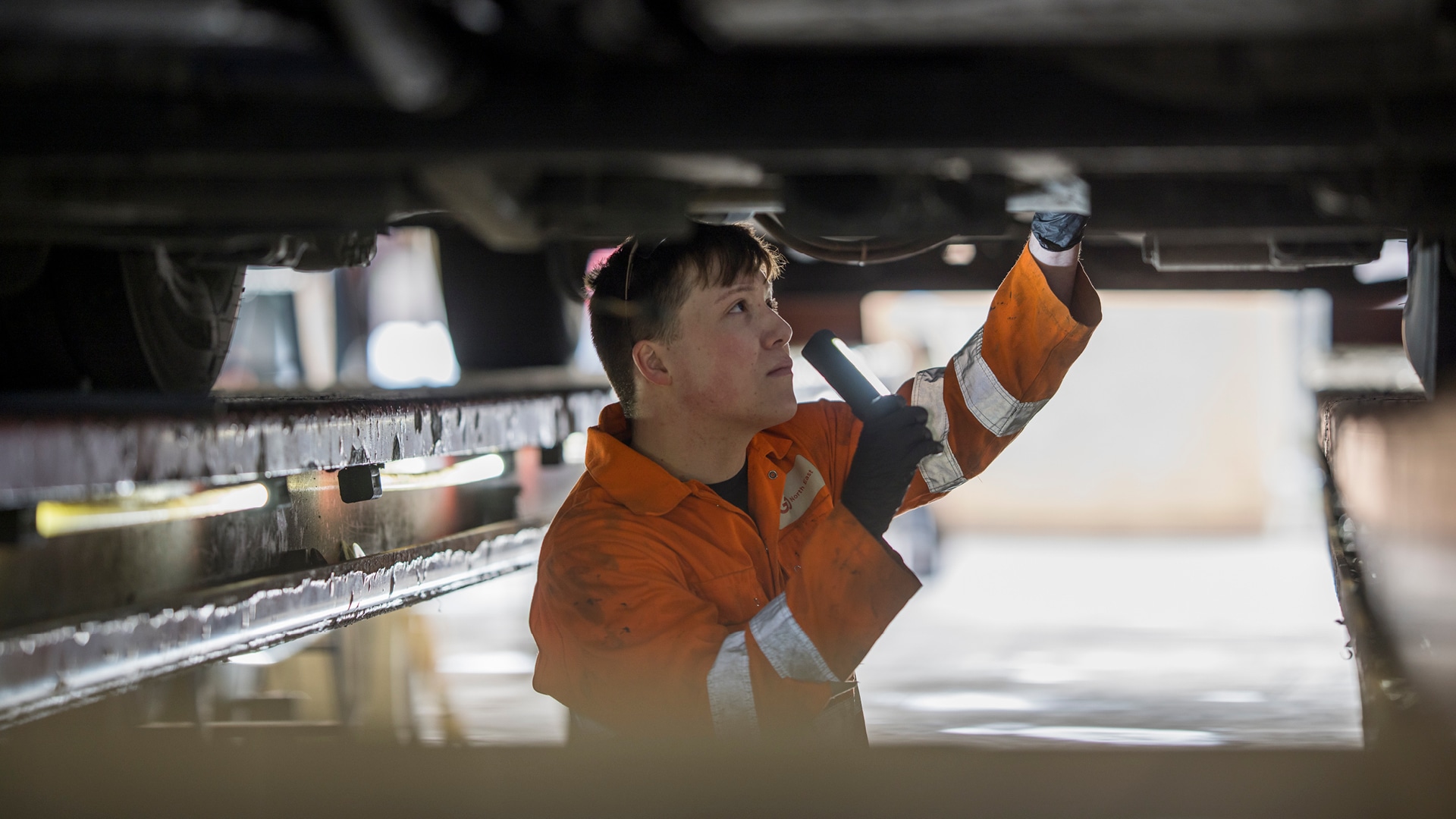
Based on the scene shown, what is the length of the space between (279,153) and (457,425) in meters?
0.87

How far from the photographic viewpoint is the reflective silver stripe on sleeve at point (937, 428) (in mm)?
2096

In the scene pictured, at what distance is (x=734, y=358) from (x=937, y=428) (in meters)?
0.36

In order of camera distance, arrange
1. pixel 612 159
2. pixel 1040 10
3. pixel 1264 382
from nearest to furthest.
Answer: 1. pixel 1040 10
2. pixel 612 159
3. pixel 1264 382

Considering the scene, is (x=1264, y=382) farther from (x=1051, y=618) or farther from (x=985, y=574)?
(x=1051, y=618)

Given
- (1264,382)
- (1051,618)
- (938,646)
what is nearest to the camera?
(938,646)

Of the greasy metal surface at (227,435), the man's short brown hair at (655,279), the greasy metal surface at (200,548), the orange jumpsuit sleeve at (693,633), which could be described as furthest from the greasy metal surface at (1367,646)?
the greasy metal surface at (200,548)

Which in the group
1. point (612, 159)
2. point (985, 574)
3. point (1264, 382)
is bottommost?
point (985, 574)

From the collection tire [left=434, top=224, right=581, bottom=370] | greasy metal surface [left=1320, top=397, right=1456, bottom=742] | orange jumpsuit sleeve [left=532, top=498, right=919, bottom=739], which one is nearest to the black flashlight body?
orange jumpsuit sleeve [left=532, top=498, right=919, bottom=739]

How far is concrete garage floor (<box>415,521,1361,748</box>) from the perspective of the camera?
12.3ft

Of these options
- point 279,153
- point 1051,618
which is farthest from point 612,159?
point 1051,618

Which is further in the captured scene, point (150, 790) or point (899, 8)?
point (150, 790)

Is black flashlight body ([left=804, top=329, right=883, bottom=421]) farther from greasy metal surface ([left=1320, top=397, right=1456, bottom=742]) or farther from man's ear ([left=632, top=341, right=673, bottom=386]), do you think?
greasy metal surface ([left=1320, top=397, right=1456, bottom=742])

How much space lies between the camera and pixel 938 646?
5.05 metres

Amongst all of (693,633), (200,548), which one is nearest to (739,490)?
(693,633)
